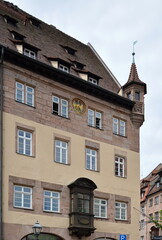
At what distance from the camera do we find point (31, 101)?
24750 millimetres

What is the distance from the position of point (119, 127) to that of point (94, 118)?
2.43m

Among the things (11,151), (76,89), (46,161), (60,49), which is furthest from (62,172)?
(60,49)

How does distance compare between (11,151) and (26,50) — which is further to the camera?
(26,50)

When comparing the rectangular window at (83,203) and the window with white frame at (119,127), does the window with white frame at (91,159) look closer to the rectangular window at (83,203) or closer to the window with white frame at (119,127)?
the rectangular window at (83,203)

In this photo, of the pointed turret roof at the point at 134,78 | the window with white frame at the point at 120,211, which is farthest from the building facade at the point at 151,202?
the window with white frame at the point at 120,211

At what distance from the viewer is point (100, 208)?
26875 millimetres

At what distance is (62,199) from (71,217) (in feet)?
3.76

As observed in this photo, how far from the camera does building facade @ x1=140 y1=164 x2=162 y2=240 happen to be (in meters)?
57.6

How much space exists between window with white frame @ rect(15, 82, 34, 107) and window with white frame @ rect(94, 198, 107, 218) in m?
7.29

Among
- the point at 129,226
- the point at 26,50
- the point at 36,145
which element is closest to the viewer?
the point at 36,145

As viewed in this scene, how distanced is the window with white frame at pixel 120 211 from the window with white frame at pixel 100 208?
1064 mm

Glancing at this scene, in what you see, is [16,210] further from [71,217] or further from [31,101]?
[31,101]

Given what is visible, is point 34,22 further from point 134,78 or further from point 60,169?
point 60,169

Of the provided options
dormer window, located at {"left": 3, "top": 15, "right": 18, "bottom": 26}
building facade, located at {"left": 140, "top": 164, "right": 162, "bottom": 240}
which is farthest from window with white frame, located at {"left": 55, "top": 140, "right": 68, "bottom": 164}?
building facade, located at {"left": 140, "top": 164, "right": 162, "bottom": 240}
